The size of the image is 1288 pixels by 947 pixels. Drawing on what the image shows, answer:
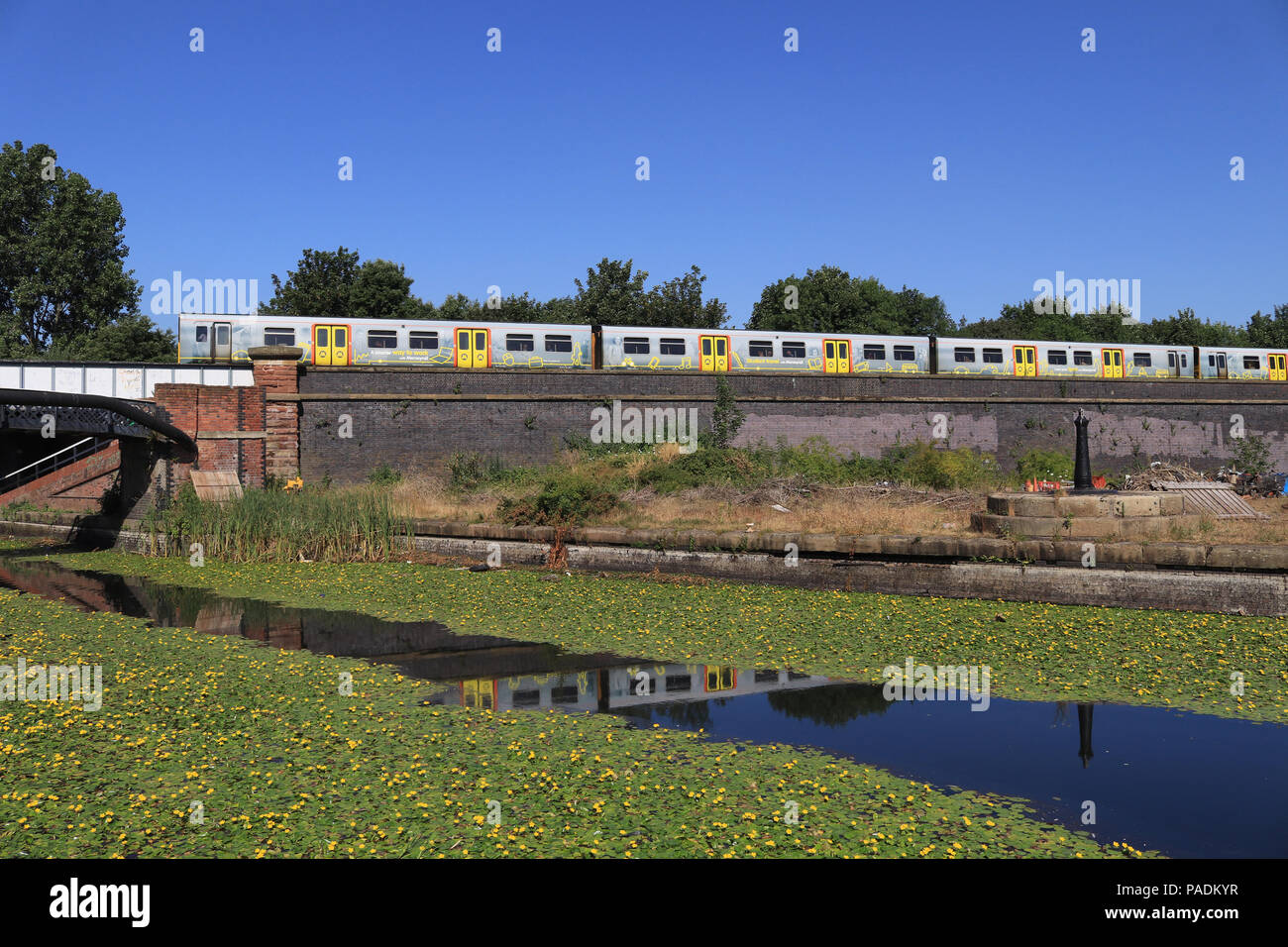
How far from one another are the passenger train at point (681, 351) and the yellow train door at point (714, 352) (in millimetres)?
34

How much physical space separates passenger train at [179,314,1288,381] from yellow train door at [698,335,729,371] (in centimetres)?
3

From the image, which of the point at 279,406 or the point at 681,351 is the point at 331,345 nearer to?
the point at 279,406

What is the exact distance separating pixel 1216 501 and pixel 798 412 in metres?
16.8

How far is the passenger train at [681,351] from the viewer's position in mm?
27328

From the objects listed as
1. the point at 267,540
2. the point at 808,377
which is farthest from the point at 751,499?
the point at 808,377

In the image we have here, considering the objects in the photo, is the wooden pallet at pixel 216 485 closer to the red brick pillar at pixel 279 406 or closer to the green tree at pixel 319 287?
the red brick pillar at pixel 279 406

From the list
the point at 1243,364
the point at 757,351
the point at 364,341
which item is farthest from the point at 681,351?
the point at 1243,364

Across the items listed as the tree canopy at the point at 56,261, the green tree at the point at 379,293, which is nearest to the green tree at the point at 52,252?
the tree canopy at the point at 56,261

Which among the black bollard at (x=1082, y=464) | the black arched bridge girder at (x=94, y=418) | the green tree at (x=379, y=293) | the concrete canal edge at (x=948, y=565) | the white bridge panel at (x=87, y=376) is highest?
the green tree at (x=379, y=293)

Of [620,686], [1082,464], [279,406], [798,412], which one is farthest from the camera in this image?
[798,412]

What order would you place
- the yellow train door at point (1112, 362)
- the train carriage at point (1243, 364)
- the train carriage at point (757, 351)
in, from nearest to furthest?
1. the train carriage at point (757, 351)
2. the yellow train door at point (1112, 362)
3. the train carriage at point (1243, 364)

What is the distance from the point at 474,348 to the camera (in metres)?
28.4
